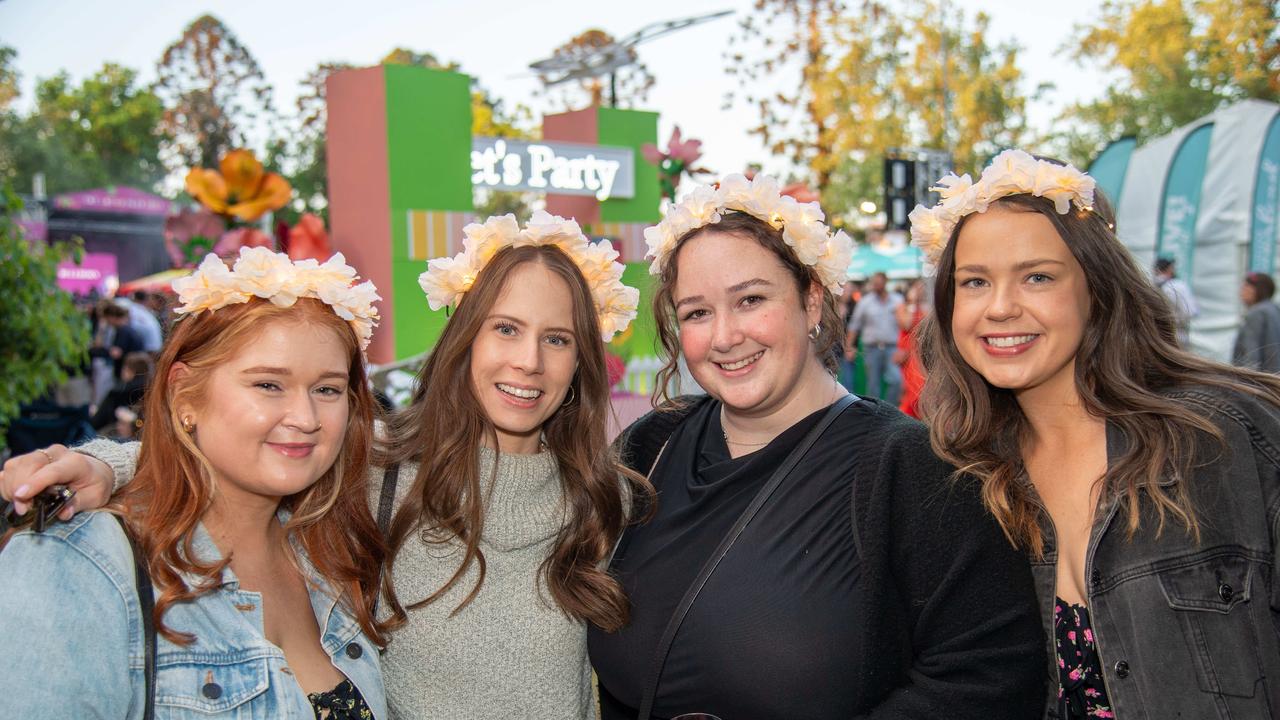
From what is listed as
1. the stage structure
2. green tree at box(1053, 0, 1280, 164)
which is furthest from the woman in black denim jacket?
green tree at box(1053, 0, 1280, 164)

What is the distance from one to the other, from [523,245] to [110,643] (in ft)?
4.88

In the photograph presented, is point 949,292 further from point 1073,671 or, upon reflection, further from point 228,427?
point 228,427

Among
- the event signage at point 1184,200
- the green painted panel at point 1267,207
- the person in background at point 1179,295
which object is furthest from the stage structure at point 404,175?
the event signage at point 1184,200

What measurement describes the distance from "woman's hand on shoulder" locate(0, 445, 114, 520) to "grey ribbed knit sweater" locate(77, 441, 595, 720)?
80 centimetres

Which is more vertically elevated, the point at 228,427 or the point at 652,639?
the point at 228,427

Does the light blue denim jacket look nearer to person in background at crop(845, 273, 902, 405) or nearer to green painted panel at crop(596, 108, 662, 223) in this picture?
green painted panel at crop(596, 108, 662, 223)

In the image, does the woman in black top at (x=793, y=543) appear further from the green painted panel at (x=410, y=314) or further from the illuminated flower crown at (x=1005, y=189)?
the green painted panel at (x=410, y=314)

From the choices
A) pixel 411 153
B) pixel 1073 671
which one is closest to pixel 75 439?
pixel 411 153

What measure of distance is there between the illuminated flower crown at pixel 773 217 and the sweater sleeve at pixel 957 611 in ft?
2.13

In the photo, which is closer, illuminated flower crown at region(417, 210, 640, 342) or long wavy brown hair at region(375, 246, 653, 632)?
long wavy brown hair at region(375, 246, 653, 632)

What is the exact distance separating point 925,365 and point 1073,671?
0.98 m

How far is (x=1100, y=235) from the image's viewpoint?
7.61 ft

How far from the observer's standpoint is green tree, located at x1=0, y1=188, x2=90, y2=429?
5.35 m

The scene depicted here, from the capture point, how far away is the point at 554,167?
952cm
